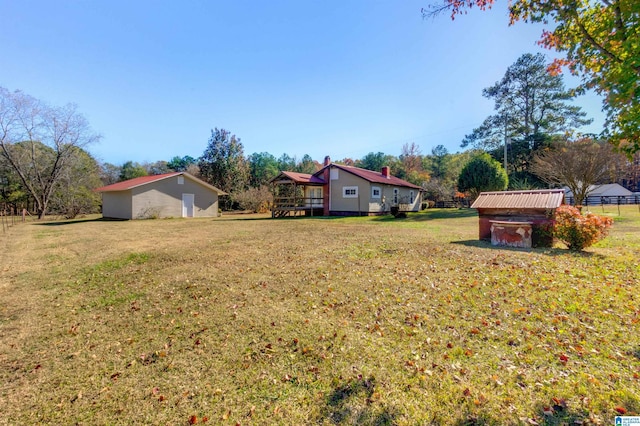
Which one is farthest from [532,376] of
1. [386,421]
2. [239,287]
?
[239,287]

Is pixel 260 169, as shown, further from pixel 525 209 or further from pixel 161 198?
pixel 525 209

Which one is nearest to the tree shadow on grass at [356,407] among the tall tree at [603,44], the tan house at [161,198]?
the tall tree at [603,44]

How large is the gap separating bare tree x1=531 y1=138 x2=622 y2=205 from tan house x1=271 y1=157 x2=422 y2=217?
1072cm

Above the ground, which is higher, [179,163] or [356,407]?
[179,163]

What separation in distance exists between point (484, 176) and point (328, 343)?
1030 inches

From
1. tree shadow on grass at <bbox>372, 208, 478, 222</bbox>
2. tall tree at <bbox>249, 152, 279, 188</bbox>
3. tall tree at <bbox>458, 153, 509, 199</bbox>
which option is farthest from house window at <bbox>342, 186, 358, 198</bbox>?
tall tree at <bbox>249, 152, 279, 188</bbox>

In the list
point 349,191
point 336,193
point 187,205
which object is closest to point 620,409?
point 349,191

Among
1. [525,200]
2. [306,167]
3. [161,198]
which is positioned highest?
[306,167]

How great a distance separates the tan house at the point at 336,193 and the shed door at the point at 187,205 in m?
7.89

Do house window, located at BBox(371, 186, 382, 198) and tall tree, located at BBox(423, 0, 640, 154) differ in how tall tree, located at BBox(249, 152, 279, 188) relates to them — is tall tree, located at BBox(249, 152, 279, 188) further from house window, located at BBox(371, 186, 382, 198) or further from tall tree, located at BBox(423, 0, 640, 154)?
tall tree, located at BBox(423, 0, 640, 154)

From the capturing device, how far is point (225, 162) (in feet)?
122

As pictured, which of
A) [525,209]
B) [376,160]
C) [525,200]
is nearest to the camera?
[525,209]

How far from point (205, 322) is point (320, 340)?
5.55ft

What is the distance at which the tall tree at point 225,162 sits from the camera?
37156 mm
